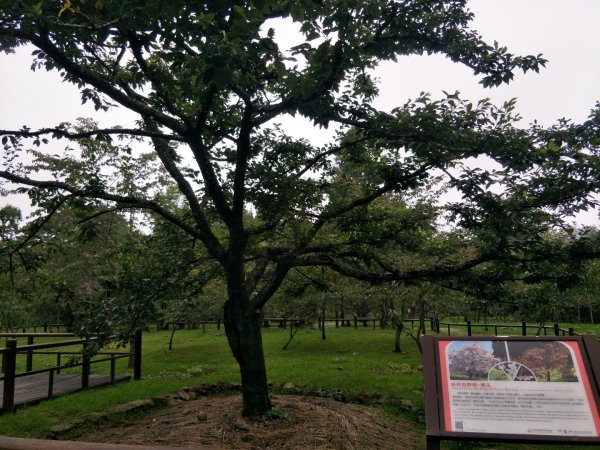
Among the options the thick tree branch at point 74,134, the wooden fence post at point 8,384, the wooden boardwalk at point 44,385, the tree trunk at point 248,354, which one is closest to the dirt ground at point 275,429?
the tree trunk at point 248,354

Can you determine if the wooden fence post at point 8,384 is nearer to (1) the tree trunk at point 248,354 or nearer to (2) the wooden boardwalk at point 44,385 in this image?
(2) the wooden boardwalk at point 44,385

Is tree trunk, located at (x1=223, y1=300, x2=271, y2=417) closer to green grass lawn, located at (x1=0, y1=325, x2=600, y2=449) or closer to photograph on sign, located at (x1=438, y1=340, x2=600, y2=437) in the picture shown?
green grass lawn, located at (x1=0, y1=325, x2=600, y2=449)

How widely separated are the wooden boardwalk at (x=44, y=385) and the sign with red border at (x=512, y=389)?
7325 millimetres

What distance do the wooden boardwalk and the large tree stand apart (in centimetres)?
396

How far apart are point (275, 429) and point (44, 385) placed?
19.2ft

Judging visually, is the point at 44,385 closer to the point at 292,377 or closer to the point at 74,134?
the point at 292,377

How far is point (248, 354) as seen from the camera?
669cm

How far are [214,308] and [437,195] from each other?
1466 cm

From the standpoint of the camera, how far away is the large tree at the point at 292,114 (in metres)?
3.91

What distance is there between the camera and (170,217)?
703cm

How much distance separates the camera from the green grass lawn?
7.43 metres

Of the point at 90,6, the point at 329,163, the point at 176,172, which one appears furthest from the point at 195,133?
the point at 329,163

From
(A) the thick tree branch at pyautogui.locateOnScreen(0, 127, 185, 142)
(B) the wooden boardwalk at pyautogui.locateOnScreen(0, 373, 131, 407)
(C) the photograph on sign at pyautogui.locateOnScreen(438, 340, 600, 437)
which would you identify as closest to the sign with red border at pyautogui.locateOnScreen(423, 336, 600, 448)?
(C) the photograph on sign at pyautogui.locateOnScreen(438, 340, 600, 437)

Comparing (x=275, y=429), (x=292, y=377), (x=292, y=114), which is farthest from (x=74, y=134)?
(x=292, y=377)
